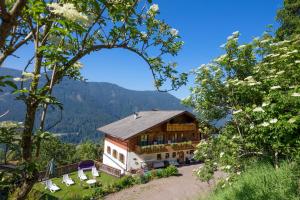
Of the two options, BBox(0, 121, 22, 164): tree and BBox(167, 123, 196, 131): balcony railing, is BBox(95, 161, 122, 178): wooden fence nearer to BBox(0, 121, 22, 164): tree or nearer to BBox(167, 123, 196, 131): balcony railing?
BBox(167, 123, 196, 131): balcony railing

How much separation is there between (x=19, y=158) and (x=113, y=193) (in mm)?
23961

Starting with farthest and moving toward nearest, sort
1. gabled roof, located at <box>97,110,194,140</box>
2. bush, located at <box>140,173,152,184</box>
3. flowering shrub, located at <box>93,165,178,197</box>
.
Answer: gabled roof, located at <box>97,110,194,140</box> → bush, located at <box>140,173,152,184</box> → flowering shrub, located at <box>93,165,178,197</box>

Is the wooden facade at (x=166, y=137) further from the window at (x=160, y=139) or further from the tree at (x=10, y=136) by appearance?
the tree at (x=10, y=136)

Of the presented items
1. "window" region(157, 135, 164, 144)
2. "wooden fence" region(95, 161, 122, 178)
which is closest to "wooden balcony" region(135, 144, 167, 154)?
Result: "window" region(157, 135, 164, 144)

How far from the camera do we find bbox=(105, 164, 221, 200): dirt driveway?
23016 millimetres

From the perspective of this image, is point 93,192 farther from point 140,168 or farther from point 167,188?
point 140,168

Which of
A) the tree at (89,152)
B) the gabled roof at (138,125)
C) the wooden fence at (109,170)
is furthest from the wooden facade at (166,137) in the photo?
the tree at (89,152)

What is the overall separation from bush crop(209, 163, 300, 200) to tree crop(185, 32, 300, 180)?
39 cm

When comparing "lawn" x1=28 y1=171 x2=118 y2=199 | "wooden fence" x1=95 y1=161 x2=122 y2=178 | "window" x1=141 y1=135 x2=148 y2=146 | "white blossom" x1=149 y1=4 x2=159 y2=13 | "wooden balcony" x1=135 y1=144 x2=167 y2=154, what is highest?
"white blossom" x1=149 y1=4 x2=159 y2=13

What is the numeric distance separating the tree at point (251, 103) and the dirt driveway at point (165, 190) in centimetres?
1133

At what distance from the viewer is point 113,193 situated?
2583 centimetres

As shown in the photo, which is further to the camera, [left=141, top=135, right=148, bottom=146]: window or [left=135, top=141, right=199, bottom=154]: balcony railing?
[left=141, top=135, right=148, bottom=146]: window

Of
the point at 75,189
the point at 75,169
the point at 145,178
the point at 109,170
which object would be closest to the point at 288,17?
the point at 145,178

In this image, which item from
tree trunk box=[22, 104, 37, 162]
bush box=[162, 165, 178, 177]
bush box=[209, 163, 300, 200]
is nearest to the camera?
tree trunk box=[22, 104, 37, 162]
